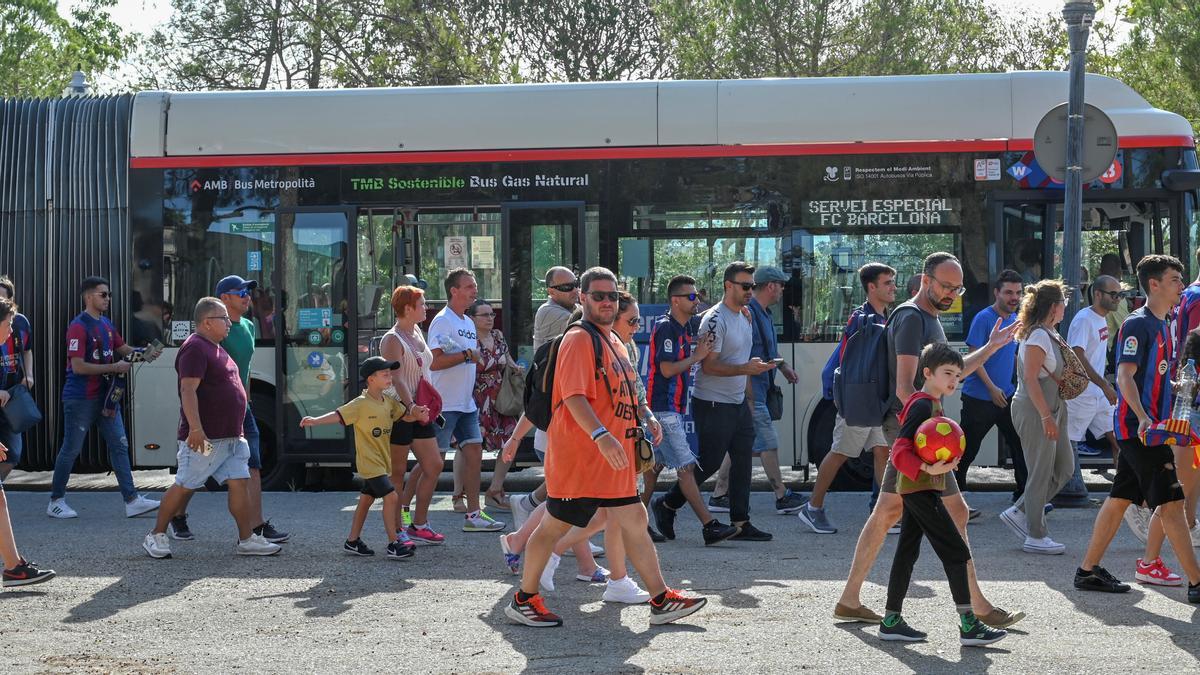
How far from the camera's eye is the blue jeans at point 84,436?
10.1 metres

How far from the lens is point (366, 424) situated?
8.27 metres

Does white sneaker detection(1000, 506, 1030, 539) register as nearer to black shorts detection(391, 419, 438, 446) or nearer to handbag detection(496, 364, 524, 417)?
handbag detection(496, 364, 524, 417)

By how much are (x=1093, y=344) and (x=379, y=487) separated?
4.99 metres

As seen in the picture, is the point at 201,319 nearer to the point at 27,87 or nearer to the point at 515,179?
the point at 515,179

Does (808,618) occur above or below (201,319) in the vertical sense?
below

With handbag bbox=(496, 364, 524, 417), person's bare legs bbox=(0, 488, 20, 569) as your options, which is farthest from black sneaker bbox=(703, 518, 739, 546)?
person's bare legs bbox=(0, 488, 20, 569)

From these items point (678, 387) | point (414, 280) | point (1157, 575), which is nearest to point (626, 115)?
point (414, 280)

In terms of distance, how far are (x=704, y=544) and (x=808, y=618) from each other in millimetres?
2183

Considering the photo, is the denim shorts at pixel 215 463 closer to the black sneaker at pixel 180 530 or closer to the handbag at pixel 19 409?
the black sneaker at pixel 180 530

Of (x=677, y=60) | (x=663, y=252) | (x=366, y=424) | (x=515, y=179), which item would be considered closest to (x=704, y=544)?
(x=366, y=424)

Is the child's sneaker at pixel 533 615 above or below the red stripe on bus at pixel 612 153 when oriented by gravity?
below

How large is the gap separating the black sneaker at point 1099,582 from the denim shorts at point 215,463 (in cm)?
459

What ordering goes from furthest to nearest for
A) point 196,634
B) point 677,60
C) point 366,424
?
point 677,60
point 366,424
point 196,634

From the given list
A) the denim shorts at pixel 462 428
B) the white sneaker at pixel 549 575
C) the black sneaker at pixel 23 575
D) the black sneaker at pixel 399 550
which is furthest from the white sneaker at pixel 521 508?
the black sneaker at pixel 23 575
